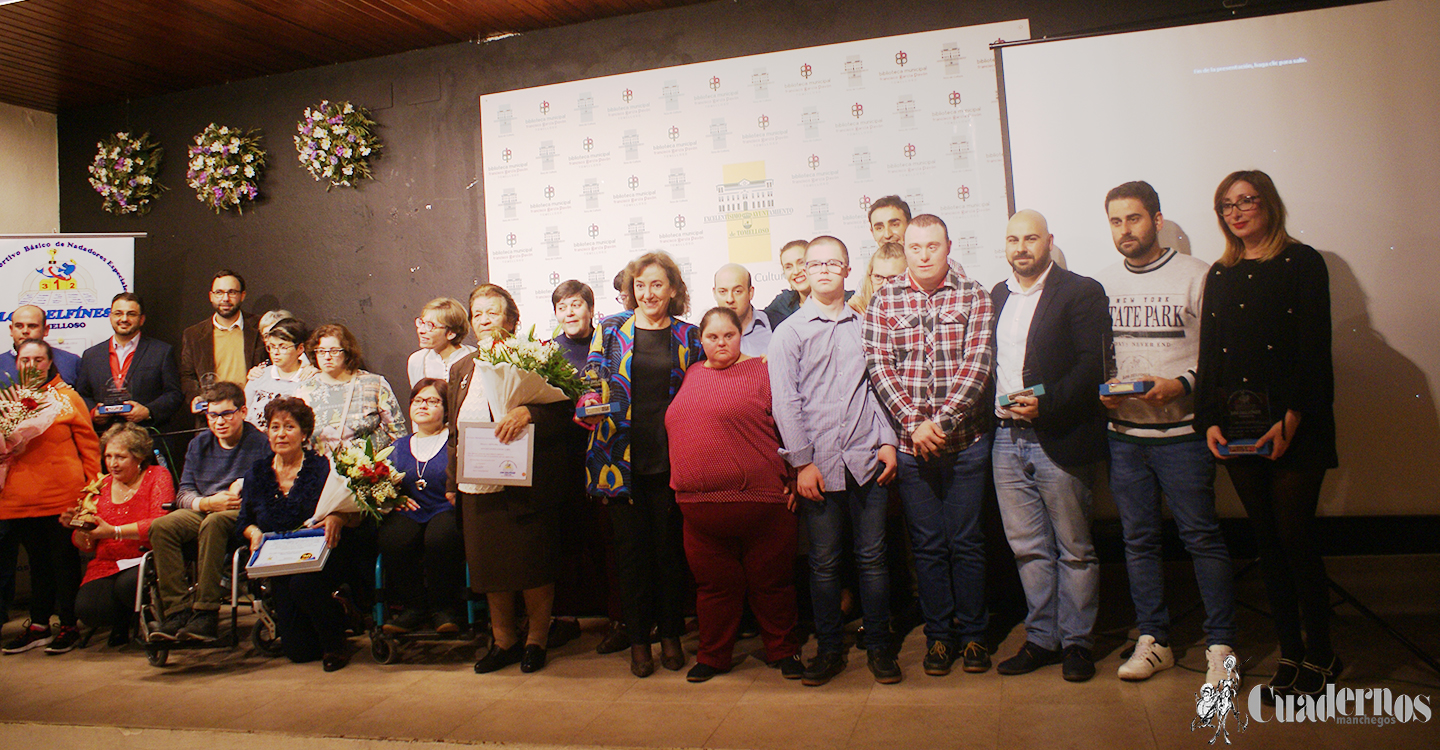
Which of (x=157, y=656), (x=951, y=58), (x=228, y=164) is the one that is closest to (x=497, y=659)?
(x=157, y=656)

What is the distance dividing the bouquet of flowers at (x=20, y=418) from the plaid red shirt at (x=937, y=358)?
14.6ft

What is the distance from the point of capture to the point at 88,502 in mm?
4262

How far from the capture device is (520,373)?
341 cm

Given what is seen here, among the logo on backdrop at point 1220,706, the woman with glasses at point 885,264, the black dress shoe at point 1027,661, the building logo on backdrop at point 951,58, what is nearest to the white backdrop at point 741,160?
the building logo on backdrop at point 951,58

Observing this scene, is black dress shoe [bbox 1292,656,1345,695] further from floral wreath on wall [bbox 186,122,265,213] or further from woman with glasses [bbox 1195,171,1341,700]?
floral wreath on wall [bbox 186,122,265,213]

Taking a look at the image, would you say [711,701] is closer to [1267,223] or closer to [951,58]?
[1267,223]

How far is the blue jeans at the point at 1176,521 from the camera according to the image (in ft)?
9.75

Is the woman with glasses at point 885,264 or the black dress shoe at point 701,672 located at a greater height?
the woman with glasses at point 885,264

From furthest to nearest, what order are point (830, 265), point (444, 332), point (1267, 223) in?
1. point (444, 332)
2. point (830, 265)
3. point (1267, 223)

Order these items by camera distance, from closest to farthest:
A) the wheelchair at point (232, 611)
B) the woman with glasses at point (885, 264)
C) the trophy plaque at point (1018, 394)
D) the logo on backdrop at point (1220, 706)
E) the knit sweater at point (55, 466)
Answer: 1. the logo on backdrop at point (1220, 706)
2. the trophy plaque at point (1018, 394)
3. the wheelchair at point (232, 611)
4. the woman with glasses at point (885, 264)
5. the knit sweater at point (55, 466)

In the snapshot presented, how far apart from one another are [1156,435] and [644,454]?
197 centimetres

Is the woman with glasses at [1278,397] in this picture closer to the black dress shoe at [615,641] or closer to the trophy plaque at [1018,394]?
the trophy plaque at [1018,394]

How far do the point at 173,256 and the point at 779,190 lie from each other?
14.9ft

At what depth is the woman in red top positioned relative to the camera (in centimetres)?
→ 421
